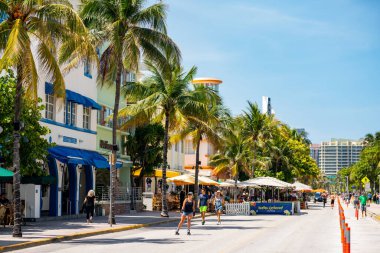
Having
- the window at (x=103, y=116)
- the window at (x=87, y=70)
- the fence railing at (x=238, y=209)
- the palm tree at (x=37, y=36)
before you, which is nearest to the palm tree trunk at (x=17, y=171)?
the palm tree at (x=37, y=36)

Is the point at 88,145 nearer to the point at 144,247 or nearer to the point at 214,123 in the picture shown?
the point at 214,123

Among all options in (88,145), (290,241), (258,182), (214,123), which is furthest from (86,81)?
(290,241)

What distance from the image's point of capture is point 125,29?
103 feet

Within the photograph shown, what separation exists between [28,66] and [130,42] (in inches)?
439

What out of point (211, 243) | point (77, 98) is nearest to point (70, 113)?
point (77, 98)

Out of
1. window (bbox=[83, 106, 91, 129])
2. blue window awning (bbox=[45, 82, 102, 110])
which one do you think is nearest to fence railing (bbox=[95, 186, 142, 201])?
window (bbox=[83, 106, 91, 129])

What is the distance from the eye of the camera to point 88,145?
41.0 metres

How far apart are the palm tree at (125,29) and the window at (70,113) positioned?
6.39 m

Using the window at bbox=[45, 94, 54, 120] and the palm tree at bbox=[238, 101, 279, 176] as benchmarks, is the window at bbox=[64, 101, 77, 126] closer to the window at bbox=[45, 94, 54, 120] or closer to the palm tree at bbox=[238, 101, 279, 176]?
the window at bbox=[45, 94, 54, 120]

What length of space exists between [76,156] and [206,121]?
9.18 m

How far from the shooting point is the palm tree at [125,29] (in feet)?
102

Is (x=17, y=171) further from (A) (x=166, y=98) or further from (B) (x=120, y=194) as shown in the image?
(B) (x=120, y=194)

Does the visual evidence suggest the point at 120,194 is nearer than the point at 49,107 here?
No

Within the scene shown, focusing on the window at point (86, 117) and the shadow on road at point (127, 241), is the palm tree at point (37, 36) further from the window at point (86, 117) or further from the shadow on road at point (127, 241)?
the window at point (86, 117)
